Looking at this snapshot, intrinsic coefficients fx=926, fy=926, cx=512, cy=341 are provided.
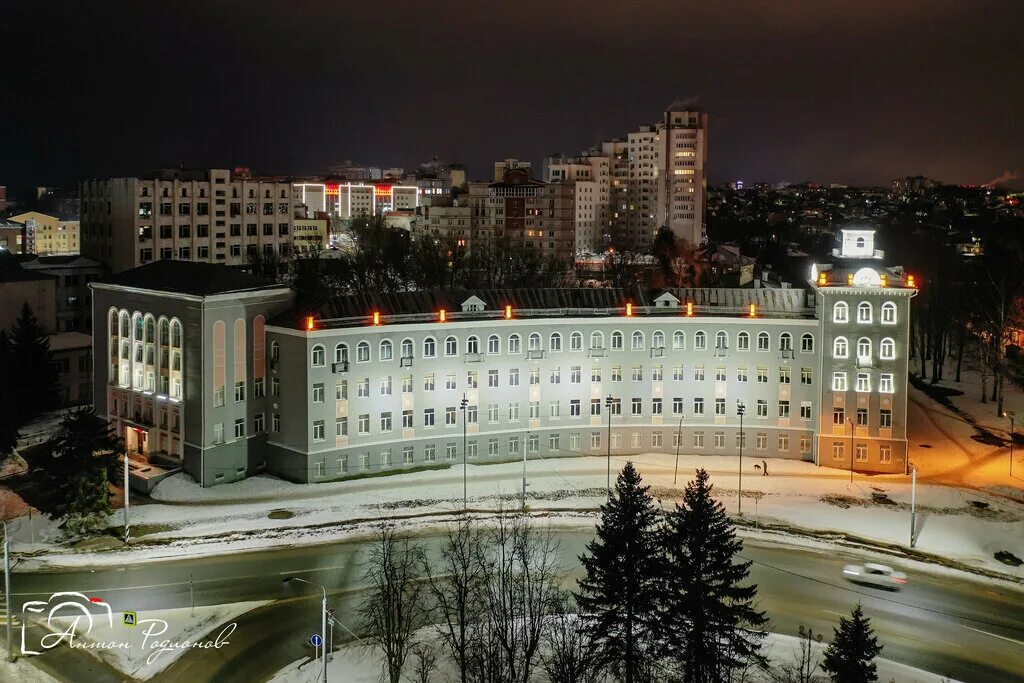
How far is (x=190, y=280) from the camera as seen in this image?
4938 cm

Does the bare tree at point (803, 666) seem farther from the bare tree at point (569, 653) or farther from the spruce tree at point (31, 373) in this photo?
the spruce tree at point (31, 373)

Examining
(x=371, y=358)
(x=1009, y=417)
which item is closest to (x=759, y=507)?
(x=371, y=358)

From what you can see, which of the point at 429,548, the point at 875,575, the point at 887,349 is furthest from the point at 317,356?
the point at 887,349

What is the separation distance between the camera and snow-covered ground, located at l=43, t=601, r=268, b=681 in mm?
30438

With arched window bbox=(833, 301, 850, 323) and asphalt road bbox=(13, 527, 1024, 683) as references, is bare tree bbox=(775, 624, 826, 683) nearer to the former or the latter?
asphalt road bbox=(13, 527, 1024, 683)

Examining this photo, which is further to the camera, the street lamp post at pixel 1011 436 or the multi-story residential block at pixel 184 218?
the multi-story residential block at pixel 184 218

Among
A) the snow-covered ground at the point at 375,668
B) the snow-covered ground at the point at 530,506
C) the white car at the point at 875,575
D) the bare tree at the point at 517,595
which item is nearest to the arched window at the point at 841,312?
the snow-covered ground at the point at 530,506

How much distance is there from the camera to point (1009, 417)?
210ft

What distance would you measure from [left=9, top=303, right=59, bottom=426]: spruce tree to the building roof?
10310 mm

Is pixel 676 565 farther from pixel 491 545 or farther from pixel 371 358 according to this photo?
pixel 371 358

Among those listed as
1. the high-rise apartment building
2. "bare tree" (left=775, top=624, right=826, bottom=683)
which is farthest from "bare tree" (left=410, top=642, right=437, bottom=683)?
the high-rise apartment building

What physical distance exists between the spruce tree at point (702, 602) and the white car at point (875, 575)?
10.4 meters

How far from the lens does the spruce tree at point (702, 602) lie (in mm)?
27562

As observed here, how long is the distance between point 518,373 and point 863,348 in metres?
19.2
